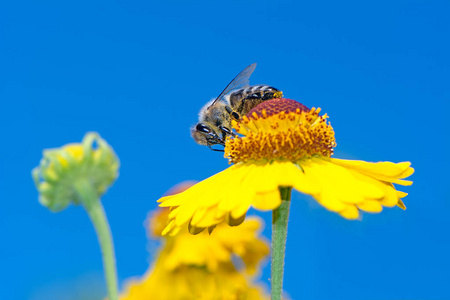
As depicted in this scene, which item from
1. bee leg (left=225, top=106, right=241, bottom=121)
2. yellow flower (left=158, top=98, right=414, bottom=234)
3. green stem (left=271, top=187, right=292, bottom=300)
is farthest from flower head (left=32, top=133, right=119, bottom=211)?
bee leg (left=225, top=106, right=241, bottom=121)

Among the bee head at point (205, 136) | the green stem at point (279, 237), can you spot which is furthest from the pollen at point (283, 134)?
the bee head at point (205, 136)

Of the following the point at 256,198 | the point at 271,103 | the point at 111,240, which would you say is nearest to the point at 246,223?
the point at 271,103

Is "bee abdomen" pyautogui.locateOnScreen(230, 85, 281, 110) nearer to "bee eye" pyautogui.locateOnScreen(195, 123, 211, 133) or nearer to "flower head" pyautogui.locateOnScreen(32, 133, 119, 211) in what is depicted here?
"bee eye" pyautogui.locateOnScreen(195, 123, 211, 133)

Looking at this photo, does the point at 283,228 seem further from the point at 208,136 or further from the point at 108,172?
the point at 208,136

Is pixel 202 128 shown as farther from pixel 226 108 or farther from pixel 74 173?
pixel 74 173

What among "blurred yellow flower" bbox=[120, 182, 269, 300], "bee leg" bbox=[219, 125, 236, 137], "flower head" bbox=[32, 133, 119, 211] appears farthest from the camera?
"blurred yellow flower" bbox=[120, 182, 269, 300]

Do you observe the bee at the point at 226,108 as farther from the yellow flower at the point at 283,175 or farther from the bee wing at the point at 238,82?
the yellow flower at the point at 283,175
